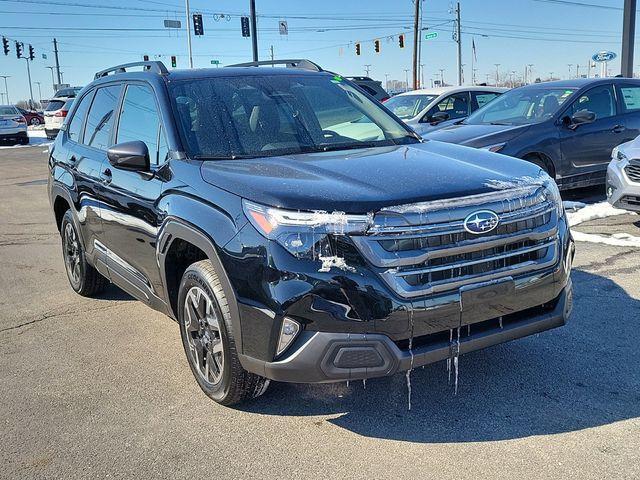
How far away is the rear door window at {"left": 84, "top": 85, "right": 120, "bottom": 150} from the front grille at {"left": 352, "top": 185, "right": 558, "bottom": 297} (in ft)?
8.85

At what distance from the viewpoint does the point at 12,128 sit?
89.0 feet

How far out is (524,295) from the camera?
124 inches

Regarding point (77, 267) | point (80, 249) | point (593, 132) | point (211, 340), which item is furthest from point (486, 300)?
point (593, 132)

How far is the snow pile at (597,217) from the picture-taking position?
6762mm

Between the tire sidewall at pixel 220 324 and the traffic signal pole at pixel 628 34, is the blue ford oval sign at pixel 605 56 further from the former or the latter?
the tire sidewall at pixel 220 324

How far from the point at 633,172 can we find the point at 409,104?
6.11 metres

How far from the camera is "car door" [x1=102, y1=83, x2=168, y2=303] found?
3834mm

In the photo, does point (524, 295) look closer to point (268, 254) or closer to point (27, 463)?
point (268, 254)

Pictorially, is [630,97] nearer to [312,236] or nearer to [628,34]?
[628,34]

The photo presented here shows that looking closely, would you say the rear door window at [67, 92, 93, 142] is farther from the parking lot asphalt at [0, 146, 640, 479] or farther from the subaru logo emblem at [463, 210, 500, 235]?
the subaru logo emblem at [463, 210, 500, 235]

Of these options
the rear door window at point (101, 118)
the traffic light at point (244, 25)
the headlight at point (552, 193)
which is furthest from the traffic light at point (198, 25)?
the headlight at point (552, 193)

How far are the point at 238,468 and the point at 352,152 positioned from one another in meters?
1.85

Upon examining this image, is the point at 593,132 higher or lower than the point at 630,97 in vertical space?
lower

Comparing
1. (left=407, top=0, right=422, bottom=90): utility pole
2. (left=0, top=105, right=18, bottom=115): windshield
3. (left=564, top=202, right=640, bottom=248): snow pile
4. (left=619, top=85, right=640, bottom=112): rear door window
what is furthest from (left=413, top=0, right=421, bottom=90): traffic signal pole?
(left=564, top=202, right=640, bottom=248): snow pile
